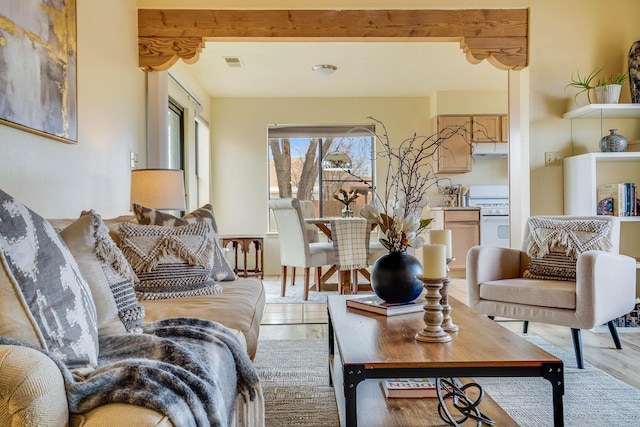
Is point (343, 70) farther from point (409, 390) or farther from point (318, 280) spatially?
point (409, 390)

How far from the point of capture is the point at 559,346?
2840 millimetres

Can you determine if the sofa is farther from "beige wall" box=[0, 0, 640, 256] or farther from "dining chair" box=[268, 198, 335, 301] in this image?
"dining chair" box=[268, 198, 335, 301]

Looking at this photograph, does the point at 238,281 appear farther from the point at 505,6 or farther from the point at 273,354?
the point at 505,6

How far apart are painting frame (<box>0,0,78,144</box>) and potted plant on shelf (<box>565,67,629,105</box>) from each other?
3.43m

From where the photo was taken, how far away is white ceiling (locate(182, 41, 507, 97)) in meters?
4.39

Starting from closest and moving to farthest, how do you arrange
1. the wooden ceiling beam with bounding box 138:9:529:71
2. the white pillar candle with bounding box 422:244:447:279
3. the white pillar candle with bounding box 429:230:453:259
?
the white pillar candle with bounding box 422:244:447:279, the white pillar candle with bounding box 429:230:453:259, the wooden ceiling beam with bounding box 138:9:529:71

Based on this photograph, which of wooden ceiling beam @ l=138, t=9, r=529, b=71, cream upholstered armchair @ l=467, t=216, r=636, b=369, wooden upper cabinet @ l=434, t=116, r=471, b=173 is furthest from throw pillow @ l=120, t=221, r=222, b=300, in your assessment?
wooden upper cabinet @ l=434, t=116, r=471, b=173

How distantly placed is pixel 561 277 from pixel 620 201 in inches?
38.3

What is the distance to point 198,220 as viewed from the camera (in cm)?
259

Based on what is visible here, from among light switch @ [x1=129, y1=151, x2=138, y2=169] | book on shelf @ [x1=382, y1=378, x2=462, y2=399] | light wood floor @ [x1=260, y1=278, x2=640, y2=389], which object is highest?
light switch @ [x1=129, y1=151, x2=138, y2=169]

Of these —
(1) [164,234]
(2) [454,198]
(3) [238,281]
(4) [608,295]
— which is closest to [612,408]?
(4) [608,295]

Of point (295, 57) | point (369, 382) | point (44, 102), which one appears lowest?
point (369, 382)

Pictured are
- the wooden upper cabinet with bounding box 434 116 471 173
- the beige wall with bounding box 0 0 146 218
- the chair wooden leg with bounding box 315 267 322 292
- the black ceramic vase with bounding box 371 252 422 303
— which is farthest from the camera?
the wooden upper cabinet with bounding box 434 116 471 173

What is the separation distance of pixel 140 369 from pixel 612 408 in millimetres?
1928
